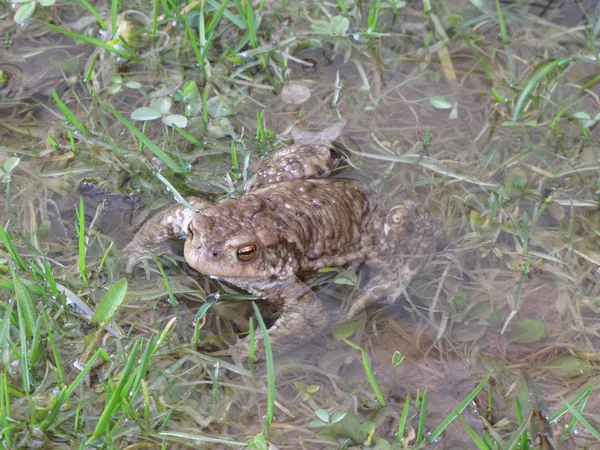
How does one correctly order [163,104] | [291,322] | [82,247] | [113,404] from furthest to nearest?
[163,104] < [291,322] < [82,247] < [113,404]

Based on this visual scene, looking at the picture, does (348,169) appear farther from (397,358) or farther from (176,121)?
(397,358)

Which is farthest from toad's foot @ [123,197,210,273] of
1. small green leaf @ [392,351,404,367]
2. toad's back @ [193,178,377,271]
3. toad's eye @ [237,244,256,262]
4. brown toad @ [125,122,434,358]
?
small green leaf @ [392,351,404,367]

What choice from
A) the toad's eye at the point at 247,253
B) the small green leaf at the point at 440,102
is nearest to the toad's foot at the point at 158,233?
the toad's eye at the point at 247,253

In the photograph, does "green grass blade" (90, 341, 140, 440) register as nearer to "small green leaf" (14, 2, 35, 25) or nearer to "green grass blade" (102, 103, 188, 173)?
"green grass blade" (102, 103, 188, 173)

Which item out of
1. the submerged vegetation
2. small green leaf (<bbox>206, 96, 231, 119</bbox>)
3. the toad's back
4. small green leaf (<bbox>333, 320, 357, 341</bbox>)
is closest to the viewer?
the submerged vegetation

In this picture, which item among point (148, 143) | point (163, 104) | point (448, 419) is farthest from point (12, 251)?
point (448, 419)

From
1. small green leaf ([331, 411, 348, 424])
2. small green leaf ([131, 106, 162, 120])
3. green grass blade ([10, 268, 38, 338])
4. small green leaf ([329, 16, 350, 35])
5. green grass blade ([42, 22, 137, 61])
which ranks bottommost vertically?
small green leaf ([331, 411, 348, 424])

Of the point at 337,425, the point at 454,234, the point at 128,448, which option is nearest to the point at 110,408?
the point at 128,448

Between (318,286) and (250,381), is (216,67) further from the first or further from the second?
(250,381)
